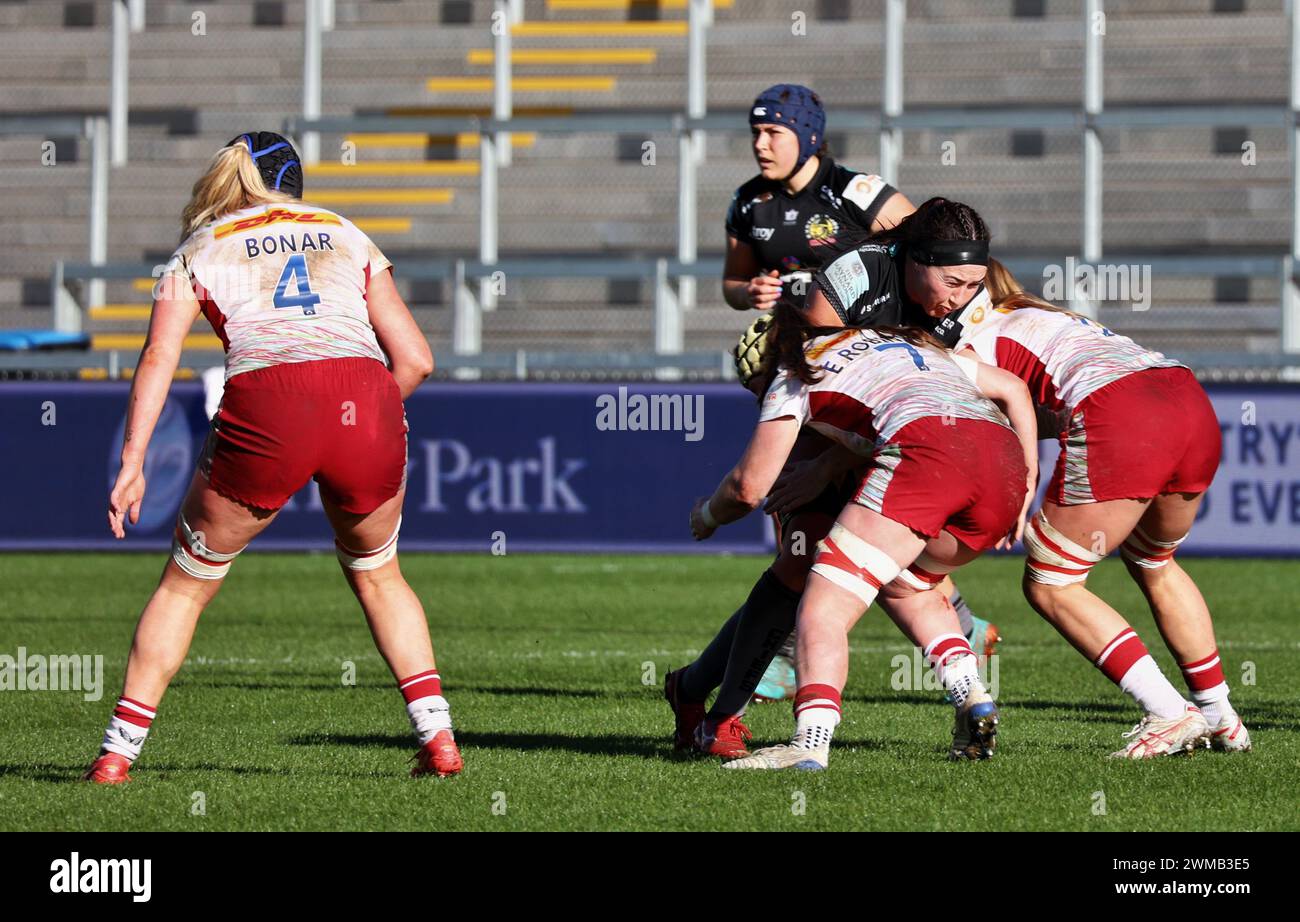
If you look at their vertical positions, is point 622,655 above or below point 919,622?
below

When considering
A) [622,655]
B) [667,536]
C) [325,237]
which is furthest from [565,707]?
[667,536]

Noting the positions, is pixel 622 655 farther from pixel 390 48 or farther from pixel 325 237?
pixel 390 48

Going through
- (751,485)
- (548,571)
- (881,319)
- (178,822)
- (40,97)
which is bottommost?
(548,571)

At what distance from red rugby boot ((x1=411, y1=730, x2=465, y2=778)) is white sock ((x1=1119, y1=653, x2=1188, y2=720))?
2.03 meters

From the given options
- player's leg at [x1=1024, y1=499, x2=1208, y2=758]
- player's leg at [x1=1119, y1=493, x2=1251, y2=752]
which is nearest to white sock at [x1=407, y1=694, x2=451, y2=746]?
player's leg at [x1=1024, y1=499, x2=1208, y2=758]

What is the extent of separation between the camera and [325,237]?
589cm

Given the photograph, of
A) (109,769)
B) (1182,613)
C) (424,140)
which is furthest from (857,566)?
(424,140)

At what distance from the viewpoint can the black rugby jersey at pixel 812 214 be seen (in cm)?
839

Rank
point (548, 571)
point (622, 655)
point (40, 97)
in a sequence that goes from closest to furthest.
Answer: point (622, 655) → point (548, 571) → point (40, 97)

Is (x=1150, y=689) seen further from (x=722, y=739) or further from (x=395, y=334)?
(x=395, y=334)

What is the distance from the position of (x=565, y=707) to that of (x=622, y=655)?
195 cm

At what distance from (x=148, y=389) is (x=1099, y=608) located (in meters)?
2.90

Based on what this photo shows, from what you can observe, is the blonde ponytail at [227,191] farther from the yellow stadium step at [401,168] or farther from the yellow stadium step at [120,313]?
the yellow stadium step at [401,168]

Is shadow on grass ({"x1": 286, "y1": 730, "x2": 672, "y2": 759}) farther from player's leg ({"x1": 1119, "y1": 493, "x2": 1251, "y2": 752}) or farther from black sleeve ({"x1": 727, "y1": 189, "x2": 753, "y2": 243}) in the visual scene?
black sleeve ({"x1": 727, "y1": 189, "x2": 753, "y2": 243})
